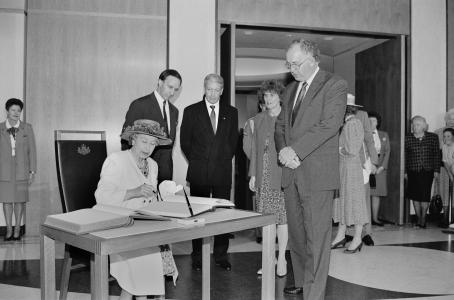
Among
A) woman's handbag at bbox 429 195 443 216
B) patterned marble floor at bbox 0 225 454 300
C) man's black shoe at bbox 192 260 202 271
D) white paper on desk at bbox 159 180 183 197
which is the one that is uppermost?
white paper on desk at bbox 159 180 183 197

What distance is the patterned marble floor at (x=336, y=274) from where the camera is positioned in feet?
11.8

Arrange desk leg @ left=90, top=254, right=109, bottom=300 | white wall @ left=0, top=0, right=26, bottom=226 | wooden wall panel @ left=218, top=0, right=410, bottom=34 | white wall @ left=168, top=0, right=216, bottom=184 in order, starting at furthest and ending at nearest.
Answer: wooden wall panel @ left=218, top=0, right=410, bottom=34 → white wall @ left=168, top=0, right=216, bottom=184 → white wall @ left=0, top=0, right=26, bottom=226 → desk leg @ left=90, top=254, right=109, bottom=300

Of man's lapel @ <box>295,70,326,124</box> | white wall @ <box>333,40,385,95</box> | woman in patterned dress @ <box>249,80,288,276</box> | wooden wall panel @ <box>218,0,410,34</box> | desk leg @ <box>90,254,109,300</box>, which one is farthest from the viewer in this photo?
white wall @ <box>333,40,385,95</box>

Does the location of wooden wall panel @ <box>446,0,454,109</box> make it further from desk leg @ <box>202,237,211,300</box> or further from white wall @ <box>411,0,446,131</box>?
desk leg @ <box>202,237,211,300</box>

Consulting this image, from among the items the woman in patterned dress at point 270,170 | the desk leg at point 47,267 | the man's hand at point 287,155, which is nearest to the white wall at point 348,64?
the woman in patterned dress at point 270,170

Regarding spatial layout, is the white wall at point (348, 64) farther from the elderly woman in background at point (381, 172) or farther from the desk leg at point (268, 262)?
the desk leg at point (268, 262)

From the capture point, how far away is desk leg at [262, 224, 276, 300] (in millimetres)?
2525

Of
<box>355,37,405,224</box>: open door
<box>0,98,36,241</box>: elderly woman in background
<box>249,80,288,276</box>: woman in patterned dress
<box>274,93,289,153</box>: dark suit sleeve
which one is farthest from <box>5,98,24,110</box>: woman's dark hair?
<box>355,37,405,224</box>: open door

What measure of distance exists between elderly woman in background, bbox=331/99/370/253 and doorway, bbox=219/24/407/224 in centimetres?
172

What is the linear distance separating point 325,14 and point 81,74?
10.3ft

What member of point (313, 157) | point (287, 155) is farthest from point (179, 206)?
point (313, 157)

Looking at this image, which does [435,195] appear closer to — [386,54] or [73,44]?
[386,54]

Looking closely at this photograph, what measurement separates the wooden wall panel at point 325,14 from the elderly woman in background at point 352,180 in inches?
72.0

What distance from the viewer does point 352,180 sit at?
4926mm
